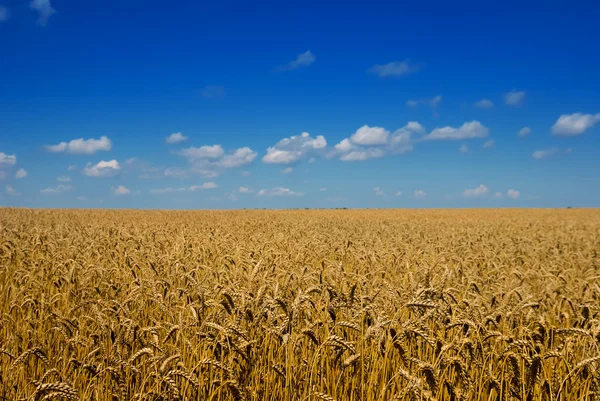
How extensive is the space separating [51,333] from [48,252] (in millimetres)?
4373

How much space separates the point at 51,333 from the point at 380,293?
3420mm

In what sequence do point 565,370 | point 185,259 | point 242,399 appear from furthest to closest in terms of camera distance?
point 185,259 → point 565,370 → point 242,399

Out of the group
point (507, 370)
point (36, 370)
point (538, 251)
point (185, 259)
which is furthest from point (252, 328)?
point (538, 251)

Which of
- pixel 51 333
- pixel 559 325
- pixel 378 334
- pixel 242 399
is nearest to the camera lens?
pixel 242 399

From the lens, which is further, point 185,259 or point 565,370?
point 185,259

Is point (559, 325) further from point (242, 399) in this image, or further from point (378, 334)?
point (242, 399)

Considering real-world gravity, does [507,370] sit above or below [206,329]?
below

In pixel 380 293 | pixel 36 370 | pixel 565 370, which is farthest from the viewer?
pixel 380 293

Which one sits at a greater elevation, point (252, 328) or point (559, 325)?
point (252, 328)

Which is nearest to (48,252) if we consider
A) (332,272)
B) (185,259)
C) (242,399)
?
(185,259)

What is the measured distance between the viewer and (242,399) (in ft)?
7.26

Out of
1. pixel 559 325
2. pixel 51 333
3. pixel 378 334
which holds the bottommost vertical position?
pixel 559 325

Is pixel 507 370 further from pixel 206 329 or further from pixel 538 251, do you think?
pixel 538 251

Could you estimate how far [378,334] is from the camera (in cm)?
282
